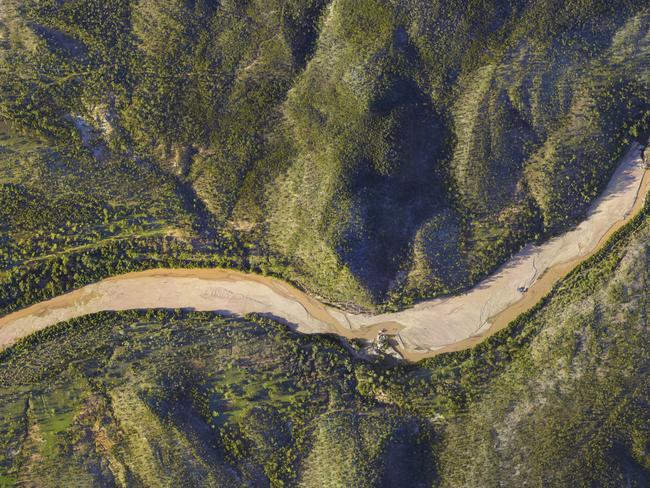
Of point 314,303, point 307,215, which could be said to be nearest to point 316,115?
point 307,215

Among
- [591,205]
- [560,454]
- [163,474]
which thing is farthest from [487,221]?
[163,474]

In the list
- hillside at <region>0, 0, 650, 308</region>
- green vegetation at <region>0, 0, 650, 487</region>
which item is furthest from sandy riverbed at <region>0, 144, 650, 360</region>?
hillside at <region>0, 0, 650, 308</region>

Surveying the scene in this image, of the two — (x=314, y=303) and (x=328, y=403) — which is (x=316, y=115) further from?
(x=328, y=403)

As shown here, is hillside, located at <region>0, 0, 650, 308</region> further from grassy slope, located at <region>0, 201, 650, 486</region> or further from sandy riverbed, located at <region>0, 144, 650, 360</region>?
grassy slope, located at <region>0, 201, 650, 486</region>

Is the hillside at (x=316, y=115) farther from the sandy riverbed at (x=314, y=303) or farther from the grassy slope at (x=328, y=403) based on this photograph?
the grassy slope at (x=328, y=403)

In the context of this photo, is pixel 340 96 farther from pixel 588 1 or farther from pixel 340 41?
pixel 588 1

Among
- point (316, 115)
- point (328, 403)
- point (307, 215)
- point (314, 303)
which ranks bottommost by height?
point (328, 403)
